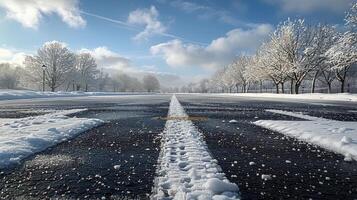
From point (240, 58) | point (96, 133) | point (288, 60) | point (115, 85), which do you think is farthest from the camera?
point (115, 85)

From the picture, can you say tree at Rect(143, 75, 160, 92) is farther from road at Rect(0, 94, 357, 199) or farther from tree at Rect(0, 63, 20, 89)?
road at Rect(0, 94, 357, 199)

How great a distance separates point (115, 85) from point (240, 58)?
76.6 m

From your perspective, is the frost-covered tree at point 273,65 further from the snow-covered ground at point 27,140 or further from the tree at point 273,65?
the snow-covered ground at point 27,140

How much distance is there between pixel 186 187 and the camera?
3588 mm

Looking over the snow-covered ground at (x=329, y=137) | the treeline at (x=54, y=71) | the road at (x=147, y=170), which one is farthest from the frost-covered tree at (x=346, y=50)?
the treeline at (x=54, y=71)


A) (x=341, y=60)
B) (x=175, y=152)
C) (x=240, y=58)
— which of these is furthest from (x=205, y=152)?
(x=240, y=58)

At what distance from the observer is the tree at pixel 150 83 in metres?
178

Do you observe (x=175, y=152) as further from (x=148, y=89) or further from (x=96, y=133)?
(x=148, y=89)

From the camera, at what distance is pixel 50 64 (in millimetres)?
73750

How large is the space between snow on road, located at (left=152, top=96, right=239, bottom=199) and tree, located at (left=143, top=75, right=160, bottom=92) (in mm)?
172681

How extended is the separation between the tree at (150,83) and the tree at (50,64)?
10324 cm

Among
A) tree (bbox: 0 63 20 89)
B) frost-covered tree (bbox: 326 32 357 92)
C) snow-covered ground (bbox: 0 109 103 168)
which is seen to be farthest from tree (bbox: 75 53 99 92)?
snow-covered ground (bbox: 0 109 103 168)

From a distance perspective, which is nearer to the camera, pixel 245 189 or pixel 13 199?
pixel 13 199

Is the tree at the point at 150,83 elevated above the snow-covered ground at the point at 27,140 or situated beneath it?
elevated above
